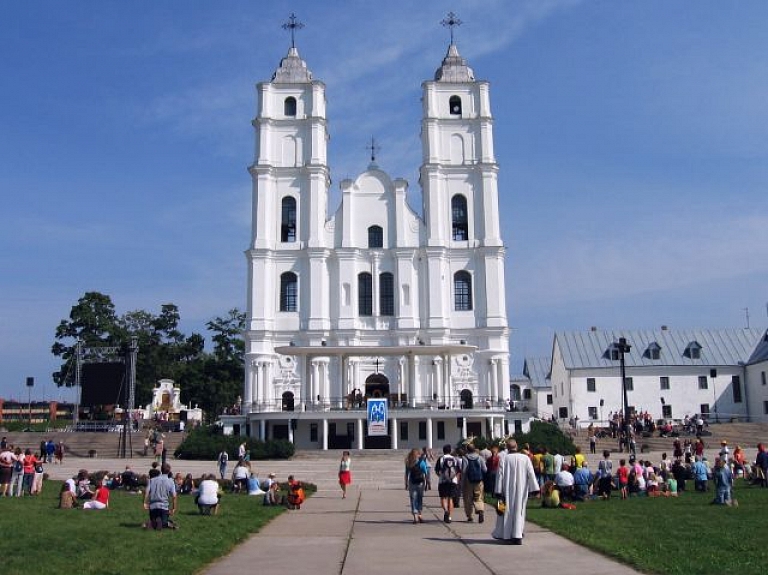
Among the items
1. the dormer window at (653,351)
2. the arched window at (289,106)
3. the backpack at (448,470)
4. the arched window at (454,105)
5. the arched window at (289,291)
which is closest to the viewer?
the backpack at (448,470)

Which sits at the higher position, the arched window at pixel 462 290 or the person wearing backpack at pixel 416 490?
the arched window at pixel 462 290

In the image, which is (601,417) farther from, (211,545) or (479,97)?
(211,545)

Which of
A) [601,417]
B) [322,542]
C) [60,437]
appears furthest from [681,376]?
[322,542]

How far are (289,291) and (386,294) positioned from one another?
22.5ft

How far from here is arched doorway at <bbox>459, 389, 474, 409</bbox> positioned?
55.9m

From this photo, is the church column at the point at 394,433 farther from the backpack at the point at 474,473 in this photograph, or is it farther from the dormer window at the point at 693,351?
the backpack at the point at 474,473

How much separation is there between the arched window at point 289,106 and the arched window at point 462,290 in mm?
17316

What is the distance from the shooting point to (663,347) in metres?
71.2

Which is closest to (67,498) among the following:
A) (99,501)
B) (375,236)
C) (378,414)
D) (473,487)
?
(99,501)

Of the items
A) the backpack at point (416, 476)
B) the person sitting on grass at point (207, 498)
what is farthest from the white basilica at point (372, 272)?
the backpack at point (416, 476)

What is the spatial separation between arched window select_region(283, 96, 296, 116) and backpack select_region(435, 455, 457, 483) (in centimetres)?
4849

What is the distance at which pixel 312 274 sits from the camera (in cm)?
5972

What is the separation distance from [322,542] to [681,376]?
60.0 metres

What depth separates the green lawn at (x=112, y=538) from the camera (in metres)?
11.6
